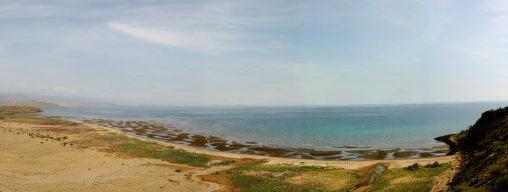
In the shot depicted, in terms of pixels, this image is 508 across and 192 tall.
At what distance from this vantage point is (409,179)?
29312 mm

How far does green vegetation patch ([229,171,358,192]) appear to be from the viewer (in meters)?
28.6

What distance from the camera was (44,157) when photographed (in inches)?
1622

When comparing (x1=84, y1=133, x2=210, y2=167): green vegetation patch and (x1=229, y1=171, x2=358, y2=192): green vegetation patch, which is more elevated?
(x1=229, y1=171, x2=358, y2=192): green vegetation patch

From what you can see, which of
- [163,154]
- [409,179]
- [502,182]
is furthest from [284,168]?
[502,182]

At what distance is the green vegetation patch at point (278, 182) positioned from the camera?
28617 mm

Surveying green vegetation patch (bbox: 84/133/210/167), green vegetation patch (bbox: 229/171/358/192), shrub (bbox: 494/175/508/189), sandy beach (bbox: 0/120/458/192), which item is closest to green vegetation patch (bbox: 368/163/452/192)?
sandy beach (bbox: 0/120/458/192)

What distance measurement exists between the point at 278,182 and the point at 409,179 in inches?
616

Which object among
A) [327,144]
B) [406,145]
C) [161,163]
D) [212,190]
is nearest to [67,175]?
[161,163]

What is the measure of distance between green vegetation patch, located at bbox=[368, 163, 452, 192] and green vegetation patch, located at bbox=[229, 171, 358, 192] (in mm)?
3576

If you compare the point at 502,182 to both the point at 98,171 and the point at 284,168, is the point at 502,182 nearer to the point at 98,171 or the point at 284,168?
the point at 284,168

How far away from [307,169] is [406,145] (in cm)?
4158

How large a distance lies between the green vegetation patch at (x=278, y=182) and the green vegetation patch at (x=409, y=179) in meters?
3.58

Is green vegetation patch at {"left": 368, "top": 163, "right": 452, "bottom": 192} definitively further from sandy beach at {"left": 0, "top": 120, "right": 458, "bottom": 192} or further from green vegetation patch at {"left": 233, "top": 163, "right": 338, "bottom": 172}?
green vegetation patch at {"left": 233, "top": 163, "right": 338, "bottom": 172}

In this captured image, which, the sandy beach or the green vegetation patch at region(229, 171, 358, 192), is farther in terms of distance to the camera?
the sandy beach
